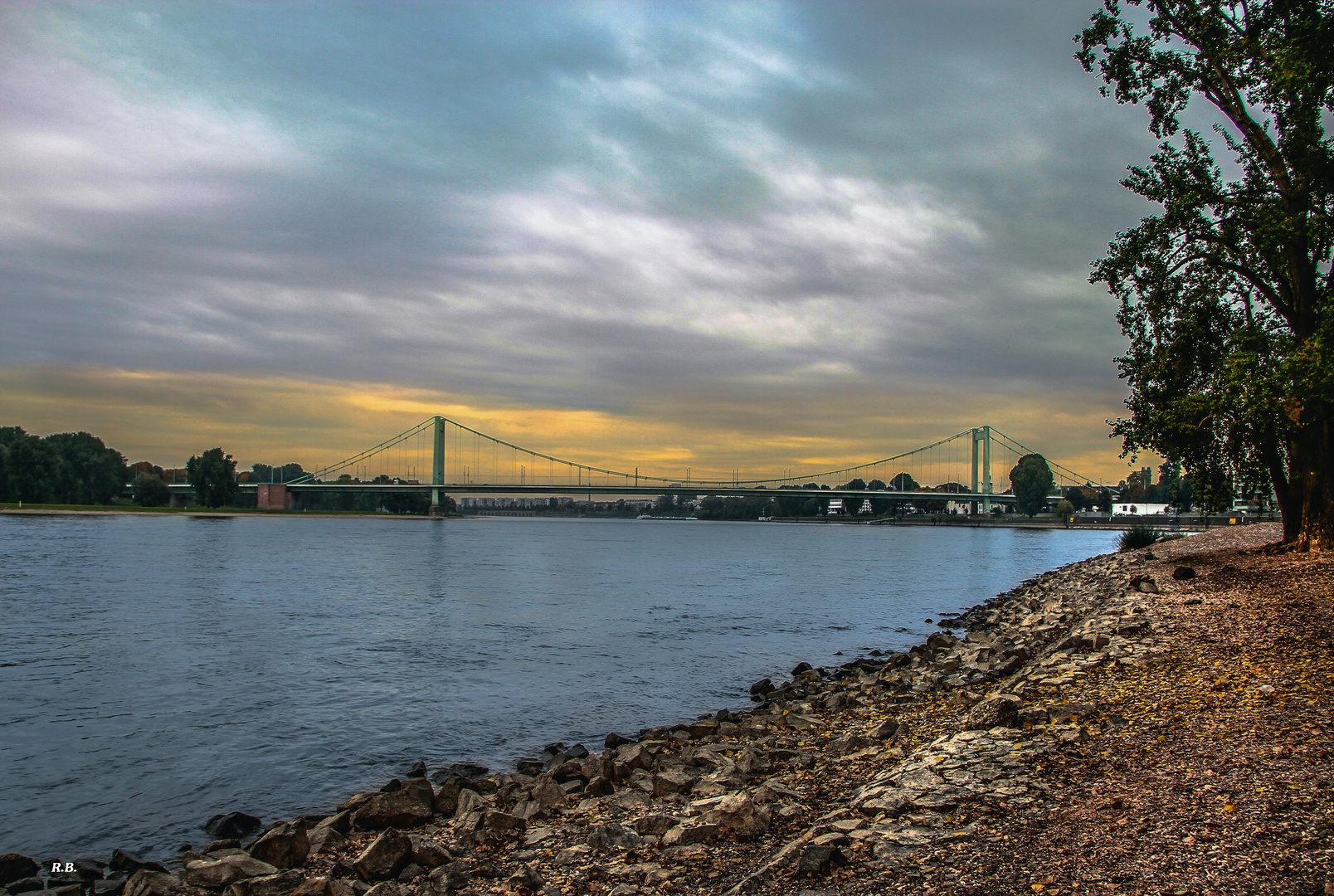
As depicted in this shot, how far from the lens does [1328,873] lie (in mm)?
3969

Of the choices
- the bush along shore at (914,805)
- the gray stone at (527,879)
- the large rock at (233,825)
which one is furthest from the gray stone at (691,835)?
the large rock at (233,825)

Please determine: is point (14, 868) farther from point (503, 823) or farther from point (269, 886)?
point (503, 823)

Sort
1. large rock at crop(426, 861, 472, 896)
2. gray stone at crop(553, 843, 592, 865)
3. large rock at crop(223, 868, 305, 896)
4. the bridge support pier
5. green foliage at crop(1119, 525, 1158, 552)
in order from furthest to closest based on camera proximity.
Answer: the bridge support pier, green foliage at crop(1119, 525, 1158, 552), gray stone at crop(553, 843, 592, 865), large rock at crop(223, 868, 305, 896), large rock at crop(426, 861, 472, 896)

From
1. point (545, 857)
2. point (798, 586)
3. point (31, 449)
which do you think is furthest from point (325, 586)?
point (31, 449)

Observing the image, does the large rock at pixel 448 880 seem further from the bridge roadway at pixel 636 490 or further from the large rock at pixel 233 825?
the bridge roadway at pixel 636 490

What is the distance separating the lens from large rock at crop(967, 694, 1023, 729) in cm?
732

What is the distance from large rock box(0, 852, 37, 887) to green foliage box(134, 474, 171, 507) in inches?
5136

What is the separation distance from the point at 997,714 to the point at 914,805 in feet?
7.32

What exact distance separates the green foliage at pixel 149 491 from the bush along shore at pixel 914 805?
12993 cm

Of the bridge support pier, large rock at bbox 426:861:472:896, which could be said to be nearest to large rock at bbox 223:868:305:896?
large rock at bbox 426:861:472:896

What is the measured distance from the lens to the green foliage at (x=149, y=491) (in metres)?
118

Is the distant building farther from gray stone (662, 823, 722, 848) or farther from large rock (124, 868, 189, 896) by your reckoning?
large rock (124, 868, 189, 896)

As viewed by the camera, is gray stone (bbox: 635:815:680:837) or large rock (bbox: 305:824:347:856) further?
large rock (bbox: 305:824:347:856)

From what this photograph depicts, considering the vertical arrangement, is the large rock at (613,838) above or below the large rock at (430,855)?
above
